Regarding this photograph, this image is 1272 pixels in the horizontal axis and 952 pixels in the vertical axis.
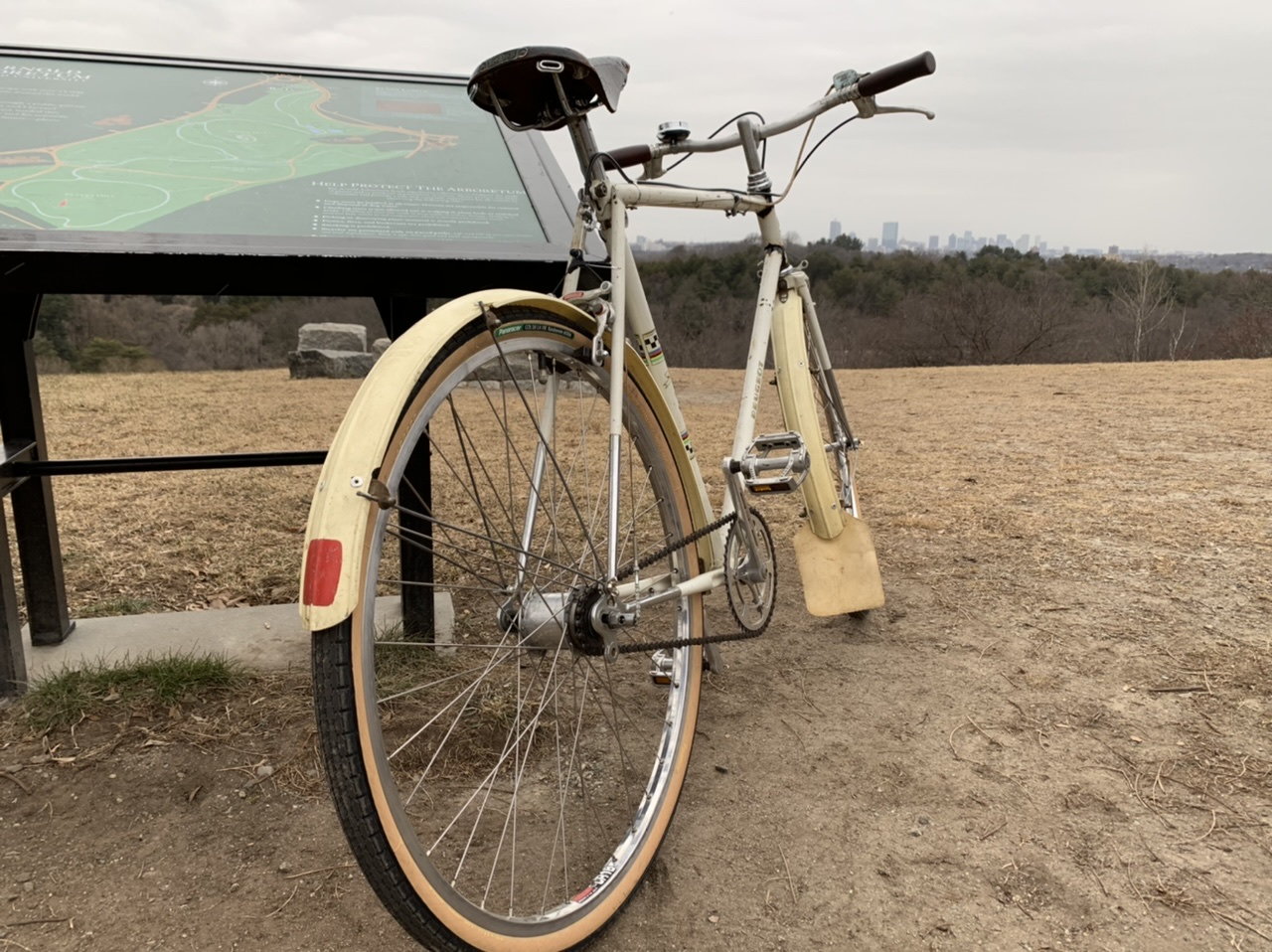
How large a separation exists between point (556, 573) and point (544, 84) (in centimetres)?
103

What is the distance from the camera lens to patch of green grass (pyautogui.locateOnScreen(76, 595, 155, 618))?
3.17 metres

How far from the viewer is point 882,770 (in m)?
2.24

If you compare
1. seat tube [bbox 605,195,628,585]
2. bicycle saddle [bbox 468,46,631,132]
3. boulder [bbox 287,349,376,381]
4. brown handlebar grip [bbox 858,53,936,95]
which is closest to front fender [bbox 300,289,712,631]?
seat tube [bbox 605,195,628,585]

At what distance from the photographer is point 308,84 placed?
3.12 metres

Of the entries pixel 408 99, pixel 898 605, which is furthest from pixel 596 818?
pixel 408 99

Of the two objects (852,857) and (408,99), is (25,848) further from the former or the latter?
(408,99)

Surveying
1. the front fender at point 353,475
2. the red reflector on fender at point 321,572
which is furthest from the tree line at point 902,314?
the red reflector on fender at point 321,572

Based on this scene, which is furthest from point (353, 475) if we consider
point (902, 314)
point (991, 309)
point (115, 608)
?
point (902, 314)

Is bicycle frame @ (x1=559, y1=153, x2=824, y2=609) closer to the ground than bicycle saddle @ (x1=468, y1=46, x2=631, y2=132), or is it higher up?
closer to the ground

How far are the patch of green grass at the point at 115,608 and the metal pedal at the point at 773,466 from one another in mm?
2217

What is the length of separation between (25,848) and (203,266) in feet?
4.41

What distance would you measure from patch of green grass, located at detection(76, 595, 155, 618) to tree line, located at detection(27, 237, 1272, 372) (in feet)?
51.2

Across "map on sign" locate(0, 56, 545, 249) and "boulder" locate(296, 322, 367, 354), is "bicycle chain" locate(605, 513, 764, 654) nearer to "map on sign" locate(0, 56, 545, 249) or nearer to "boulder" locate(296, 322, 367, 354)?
"map on sign" locate(0, 56, 545, 249)

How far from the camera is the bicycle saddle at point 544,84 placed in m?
1.67
